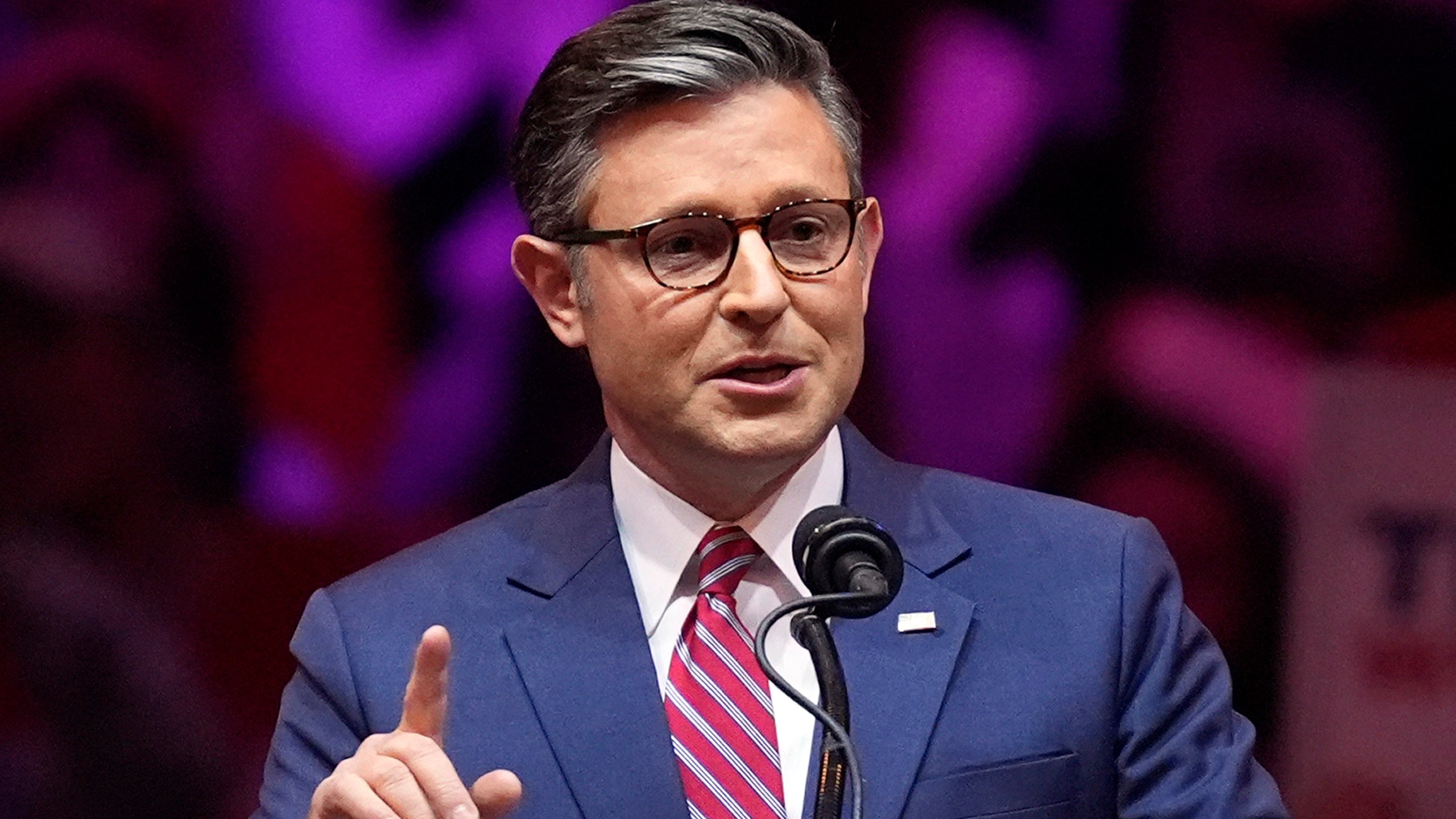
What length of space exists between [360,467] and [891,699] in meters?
1.20

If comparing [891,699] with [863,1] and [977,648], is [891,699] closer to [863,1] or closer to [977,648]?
[977,648]

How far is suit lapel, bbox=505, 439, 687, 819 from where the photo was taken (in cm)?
218

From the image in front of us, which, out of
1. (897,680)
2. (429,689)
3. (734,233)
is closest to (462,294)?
(734,233)

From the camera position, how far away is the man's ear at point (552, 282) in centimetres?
246

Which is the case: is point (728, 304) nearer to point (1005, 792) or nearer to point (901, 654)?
point (901, 654)

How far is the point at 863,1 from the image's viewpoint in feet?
10.1

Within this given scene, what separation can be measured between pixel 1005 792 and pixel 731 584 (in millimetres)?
431

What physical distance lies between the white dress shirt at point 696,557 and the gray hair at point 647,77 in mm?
378

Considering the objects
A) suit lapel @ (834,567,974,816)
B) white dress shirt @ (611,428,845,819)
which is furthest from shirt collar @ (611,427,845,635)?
suit lapel @ (834,567,974,816)

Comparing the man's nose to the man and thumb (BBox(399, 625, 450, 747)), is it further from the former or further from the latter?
thumb (BBox(399, 625, 450, 747))

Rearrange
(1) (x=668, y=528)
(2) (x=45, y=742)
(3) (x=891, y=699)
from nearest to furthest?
(3) (x=891, y=699)
(1) (x=668, y=528)
(2) (x=45, y=742)

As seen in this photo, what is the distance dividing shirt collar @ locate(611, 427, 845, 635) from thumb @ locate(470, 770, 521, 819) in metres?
0.56

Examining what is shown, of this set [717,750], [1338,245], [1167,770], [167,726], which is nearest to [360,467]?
[167,726]

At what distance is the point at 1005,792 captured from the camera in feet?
7.14
